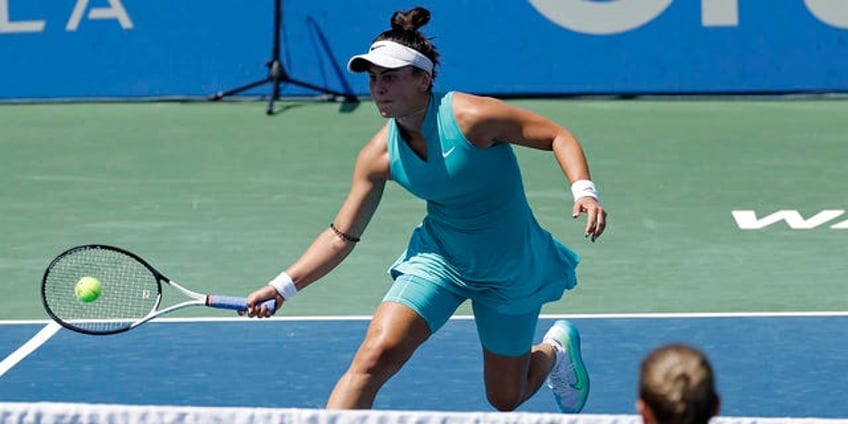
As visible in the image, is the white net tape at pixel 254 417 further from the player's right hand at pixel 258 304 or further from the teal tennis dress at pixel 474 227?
the teal tennis dress at pixel 474 227

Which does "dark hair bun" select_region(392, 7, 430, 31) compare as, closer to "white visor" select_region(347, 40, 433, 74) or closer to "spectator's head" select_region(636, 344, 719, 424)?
"white visor" select_region(347, 40, 433, 74)

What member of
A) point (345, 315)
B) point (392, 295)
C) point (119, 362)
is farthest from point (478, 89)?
point (392, 295)

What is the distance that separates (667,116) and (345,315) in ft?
22.1

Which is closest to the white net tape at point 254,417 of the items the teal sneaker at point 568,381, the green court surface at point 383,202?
the teal sneaker at point 568,381

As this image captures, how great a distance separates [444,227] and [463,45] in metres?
9.45

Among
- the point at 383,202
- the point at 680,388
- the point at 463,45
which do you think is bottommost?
the point at 463,45

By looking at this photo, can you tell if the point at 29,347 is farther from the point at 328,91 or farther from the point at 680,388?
the point at 328,91

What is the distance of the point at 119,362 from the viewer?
9.75 metres

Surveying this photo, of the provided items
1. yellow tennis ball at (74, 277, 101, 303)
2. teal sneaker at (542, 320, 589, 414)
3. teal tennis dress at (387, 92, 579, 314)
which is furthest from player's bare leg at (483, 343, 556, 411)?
yellow tennis ball at (74, 277, 101, 303)

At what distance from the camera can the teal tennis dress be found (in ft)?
24.5

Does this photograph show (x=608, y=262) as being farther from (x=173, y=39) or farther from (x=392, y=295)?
(x=173, y=39)

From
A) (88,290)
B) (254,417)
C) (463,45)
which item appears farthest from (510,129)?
(463,45)

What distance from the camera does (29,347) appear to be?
397 inches

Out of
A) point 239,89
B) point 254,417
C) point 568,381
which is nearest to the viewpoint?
point 254,417
